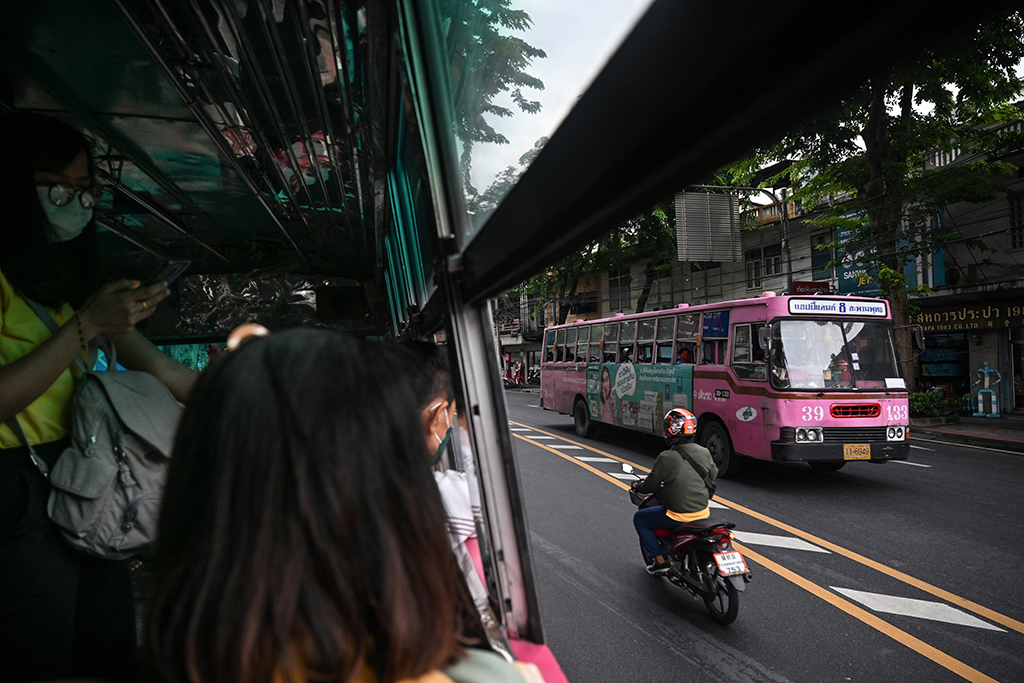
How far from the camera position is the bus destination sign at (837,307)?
7.57 meters

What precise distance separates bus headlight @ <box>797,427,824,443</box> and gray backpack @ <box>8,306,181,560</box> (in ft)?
24.3

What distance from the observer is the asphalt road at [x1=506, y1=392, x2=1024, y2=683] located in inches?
135

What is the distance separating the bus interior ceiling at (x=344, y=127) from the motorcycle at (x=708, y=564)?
2.59 meters

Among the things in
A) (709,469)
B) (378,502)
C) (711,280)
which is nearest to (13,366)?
(378,502)

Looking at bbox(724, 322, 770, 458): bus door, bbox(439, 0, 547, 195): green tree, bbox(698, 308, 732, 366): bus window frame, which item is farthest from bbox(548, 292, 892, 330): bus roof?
bbox(439, 0, 547, 195): green tree

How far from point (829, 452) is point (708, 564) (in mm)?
4120

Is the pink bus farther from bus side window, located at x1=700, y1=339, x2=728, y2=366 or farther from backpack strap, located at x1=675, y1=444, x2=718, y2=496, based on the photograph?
backpack strap, located at x1=675, y1=444, x2=718, y2=496

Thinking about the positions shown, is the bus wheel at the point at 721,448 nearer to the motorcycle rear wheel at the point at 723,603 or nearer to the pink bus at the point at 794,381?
the pink bus at the point at 794,381

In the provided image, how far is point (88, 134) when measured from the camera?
2568mm

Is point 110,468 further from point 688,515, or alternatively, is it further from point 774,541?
point 774,541

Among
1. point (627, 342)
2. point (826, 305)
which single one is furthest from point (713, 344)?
point (627, 342)

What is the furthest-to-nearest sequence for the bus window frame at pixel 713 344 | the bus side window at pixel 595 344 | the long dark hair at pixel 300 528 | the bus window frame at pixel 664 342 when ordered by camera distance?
the bus side window at pixel 595 344 → the bus window frame at pixel 664 342 → the bus window frame at pixel 713 344 → the long dark hair at pixel 300 528

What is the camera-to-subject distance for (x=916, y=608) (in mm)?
4086

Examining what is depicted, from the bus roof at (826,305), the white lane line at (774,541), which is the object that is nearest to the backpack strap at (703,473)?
the white lane line at (774,541)
